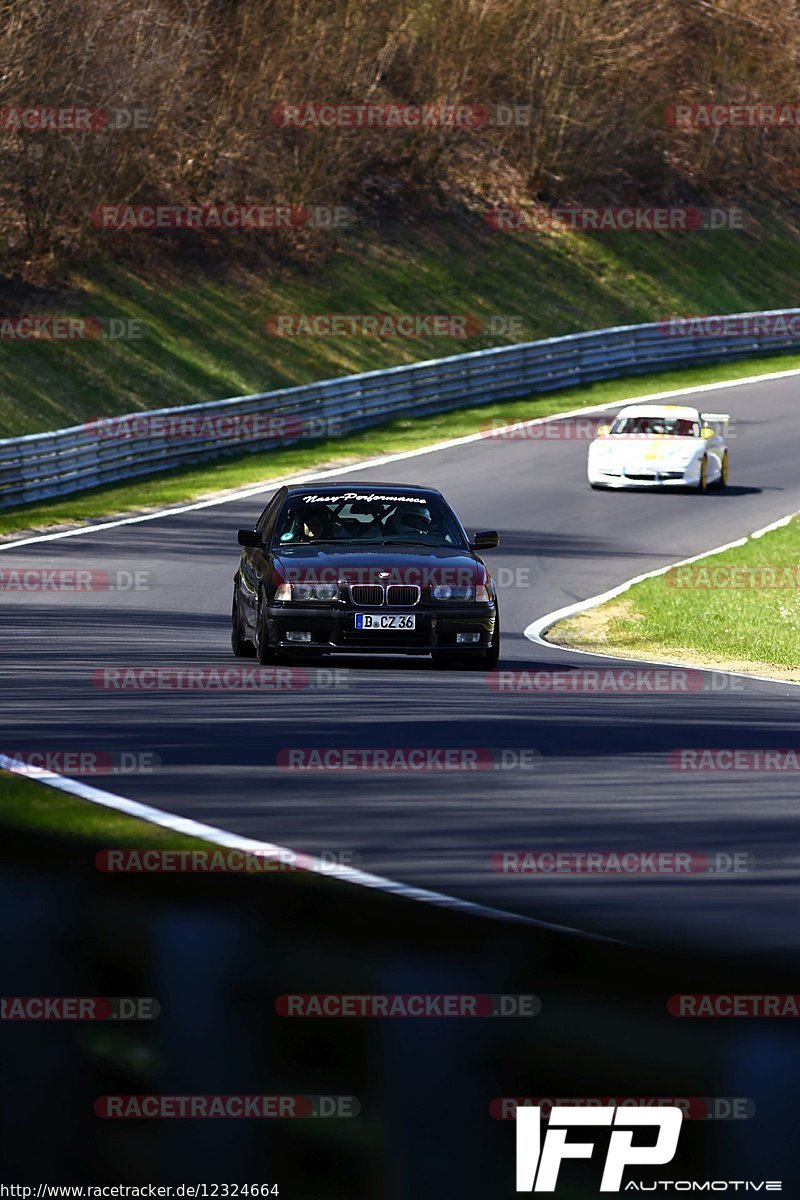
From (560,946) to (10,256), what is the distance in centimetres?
4212

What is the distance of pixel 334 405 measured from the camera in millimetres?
39344

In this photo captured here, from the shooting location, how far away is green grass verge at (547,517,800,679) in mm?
19688

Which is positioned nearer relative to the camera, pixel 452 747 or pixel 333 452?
pixel 452 747

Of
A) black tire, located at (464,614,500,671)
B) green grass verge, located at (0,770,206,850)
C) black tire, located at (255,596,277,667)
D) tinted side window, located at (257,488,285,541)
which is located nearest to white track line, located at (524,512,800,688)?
black tire, located at (464,614,500,671)

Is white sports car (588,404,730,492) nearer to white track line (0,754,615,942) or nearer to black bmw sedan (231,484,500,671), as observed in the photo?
black bmw sedan (231,484,500,671)

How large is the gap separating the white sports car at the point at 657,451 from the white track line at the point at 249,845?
23995 millimetres

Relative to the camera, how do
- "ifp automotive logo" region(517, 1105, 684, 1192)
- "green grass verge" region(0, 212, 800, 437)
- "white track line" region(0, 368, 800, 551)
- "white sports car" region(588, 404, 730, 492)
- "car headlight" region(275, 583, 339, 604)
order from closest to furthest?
"ifp automotive logo" region(517, 1105, 684, 1192) → "car headlight" region(275, 583, 339, 604) → "white track line" region(0, 368, 800, 551) → "white sports car" region(588, 404, 730, 492) → "green grass verge" region(0, 212, 800, 437)

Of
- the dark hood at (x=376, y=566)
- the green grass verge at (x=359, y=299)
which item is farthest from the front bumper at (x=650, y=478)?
the dark hood at (x=376, y=566)

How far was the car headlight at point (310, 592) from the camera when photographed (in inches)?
588

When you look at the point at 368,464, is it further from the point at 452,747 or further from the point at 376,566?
the point at 452,747

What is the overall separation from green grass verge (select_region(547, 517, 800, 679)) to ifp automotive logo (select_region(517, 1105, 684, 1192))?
13873mm

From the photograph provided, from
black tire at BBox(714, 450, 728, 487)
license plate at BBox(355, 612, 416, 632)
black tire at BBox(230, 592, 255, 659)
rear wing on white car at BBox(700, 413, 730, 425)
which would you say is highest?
license plate at BBox(355, 612, 416, 632)

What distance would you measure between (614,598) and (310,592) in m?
9.18

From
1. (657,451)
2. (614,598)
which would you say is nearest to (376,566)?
(614,598)
